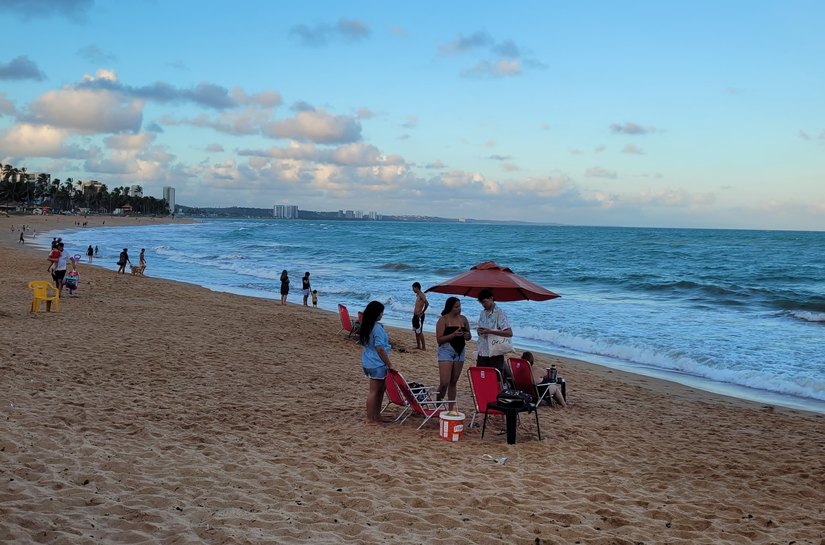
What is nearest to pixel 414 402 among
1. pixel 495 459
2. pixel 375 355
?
pixel 375 355

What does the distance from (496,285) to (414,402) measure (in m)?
1.78

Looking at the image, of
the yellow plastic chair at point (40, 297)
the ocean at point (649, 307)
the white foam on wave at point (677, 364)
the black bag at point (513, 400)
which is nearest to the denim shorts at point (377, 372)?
the black bag at point (513, 400)

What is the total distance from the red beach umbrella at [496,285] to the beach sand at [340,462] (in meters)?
1.55

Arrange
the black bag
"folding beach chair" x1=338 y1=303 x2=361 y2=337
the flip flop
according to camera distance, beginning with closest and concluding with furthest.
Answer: the flip flop
the black bag
"folding beach chair" x1=338 y1=303 x2=361 y2=337

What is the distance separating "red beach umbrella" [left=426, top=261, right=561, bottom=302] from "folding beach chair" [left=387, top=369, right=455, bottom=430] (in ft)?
4.69

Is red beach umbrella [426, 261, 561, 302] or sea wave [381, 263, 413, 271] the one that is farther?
sea wave [381, 263, 413, 271]

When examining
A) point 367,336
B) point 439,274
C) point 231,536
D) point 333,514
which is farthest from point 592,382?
point 439,274

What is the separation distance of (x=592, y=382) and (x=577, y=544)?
693 centimetres

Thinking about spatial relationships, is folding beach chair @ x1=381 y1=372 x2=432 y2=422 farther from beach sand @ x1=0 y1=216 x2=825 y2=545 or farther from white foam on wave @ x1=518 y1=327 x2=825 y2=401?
white foam on wave @ x1=518 y1=327 x2=825 y2=401

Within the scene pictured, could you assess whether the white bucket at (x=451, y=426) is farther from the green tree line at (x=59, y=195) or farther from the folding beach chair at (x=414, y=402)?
the green tree line at (x=59, y=195)

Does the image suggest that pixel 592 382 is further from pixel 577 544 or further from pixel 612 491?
pixel 577 544

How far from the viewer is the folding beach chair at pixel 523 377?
852 cm

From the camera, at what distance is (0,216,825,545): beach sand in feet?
15.2

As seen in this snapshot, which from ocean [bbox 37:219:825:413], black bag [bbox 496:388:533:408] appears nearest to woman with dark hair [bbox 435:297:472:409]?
black bag [bbox 496:388:533:408]
